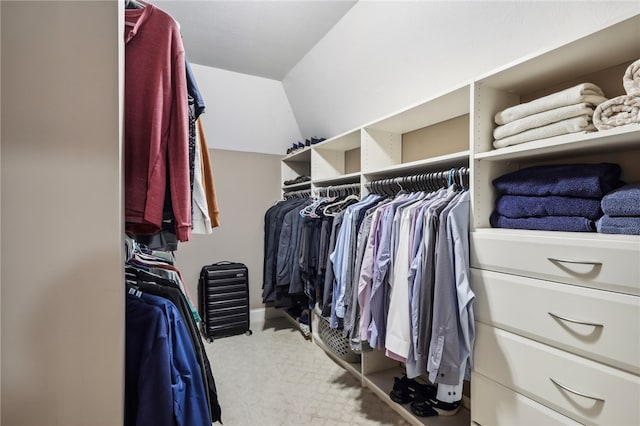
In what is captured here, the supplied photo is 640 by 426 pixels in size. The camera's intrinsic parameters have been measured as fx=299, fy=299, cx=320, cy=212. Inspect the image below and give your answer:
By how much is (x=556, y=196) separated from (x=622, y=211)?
0.21m

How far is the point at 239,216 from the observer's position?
3.44m

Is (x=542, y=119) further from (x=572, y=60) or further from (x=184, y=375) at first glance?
(x=184, y=375)

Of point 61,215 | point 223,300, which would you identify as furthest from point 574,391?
point 223,300

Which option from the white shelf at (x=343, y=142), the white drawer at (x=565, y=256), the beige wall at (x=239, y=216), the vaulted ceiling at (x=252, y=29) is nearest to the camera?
the white drawer at (x=565, y=256)

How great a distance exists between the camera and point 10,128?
2.08 feet

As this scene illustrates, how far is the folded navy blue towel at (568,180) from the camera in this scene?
1.06m

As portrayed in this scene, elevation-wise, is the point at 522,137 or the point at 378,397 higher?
the point at 522,137

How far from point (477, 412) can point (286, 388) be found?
1252 mm

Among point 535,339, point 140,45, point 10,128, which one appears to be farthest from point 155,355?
point 535,339

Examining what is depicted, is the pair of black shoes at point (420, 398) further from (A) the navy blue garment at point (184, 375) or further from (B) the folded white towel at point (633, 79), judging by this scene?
(B) the folded white towel at point (633, 79)

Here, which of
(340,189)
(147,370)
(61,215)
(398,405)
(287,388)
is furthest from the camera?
(340,189)

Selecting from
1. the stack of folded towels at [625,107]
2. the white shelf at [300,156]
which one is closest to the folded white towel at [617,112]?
the stack of folded towels at [625,107]

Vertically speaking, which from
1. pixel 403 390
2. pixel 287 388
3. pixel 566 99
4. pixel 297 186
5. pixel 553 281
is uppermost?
pixel 566 99

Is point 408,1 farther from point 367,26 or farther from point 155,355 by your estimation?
point 155,355
